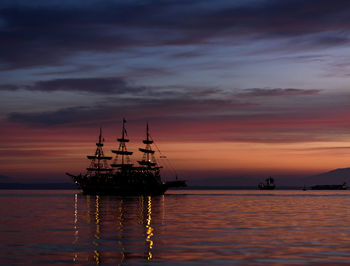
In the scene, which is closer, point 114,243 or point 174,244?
point 174,244

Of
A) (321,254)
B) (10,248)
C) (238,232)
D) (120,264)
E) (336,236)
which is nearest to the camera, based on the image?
(120,264)

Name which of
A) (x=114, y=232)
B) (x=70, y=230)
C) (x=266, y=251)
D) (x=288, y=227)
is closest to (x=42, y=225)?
(x=70, y=230)

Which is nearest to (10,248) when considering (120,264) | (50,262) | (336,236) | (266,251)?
(50,262)

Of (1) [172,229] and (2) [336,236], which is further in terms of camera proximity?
(1) [172,229]

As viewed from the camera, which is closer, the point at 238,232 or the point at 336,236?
the point at 336,236

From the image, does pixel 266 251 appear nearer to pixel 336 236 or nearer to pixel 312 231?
pixel 336 236

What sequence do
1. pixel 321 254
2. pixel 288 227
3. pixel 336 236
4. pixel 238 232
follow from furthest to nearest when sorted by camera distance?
pixel 288 227 < pixel 238 232 < pixel 336 236 < pixel 321 254

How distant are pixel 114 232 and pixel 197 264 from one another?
18721 millimetres

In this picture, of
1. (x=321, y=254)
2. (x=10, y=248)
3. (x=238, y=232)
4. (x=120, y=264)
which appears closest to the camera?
(x=120, y=264)

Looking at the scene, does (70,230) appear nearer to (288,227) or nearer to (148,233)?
(148,233)

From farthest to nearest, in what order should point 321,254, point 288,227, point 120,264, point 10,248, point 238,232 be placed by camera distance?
point 288,227, point 238,232, point 10,248, point 321,254, point 120,264

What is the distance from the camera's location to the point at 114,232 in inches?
1892

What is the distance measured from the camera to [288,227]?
178 ft

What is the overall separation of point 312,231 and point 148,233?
1460 cm
